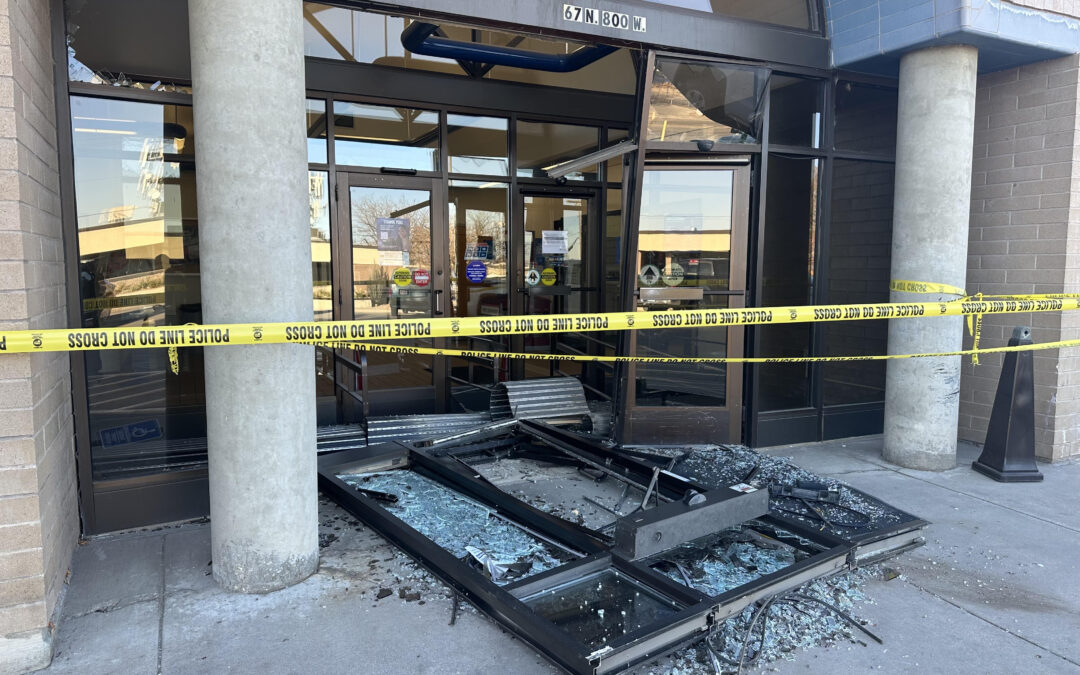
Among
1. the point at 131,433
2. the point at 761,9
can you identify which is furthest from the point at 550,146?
the point at 131,433

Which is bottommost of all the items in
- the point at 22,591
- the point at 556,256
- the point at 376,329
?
the point at 22,591

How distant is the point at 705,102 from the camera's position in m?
6.04

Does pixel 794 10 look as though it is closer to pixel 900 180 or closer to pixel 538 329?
pixel 900 180

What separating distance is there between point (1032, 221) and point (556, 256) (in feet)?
14.8

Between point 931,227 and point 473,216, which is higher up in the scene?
point 473,216

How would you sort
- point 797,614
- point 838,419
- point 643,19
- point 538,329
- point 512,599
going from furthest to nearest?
point 838,419 < point 643,19 < point 538,329 < point 797,614 < point 512,599

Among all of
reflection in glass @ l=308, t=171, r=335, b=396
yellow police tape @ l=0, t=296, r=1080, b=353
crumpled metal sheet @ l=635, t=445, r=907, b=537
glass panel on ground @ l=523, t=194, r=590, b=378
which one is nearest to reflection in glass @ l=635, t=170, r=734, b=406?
crumpled metal sheet @ l=635, t=445, r=907, b=537

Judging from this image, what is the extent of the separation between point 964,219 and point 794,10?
2439 mm

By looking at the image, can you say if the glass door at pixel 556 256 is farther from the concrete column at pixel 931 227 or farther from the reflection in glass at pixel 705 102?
the concrete column at pixel 931 227

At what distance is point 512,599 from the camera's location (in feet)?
10.0

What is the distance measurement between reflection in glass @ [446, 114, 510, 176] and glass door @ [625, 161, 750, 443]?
1912 mm

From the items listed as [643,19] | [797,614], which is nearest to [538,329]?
[797,614]

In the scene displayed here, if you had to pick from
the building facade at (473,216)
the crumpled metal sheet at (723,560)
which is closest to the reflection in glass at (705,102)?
the building facade at (473,216)

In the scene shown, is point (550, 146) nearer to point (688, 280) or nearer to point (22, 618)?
point (688, 280)
